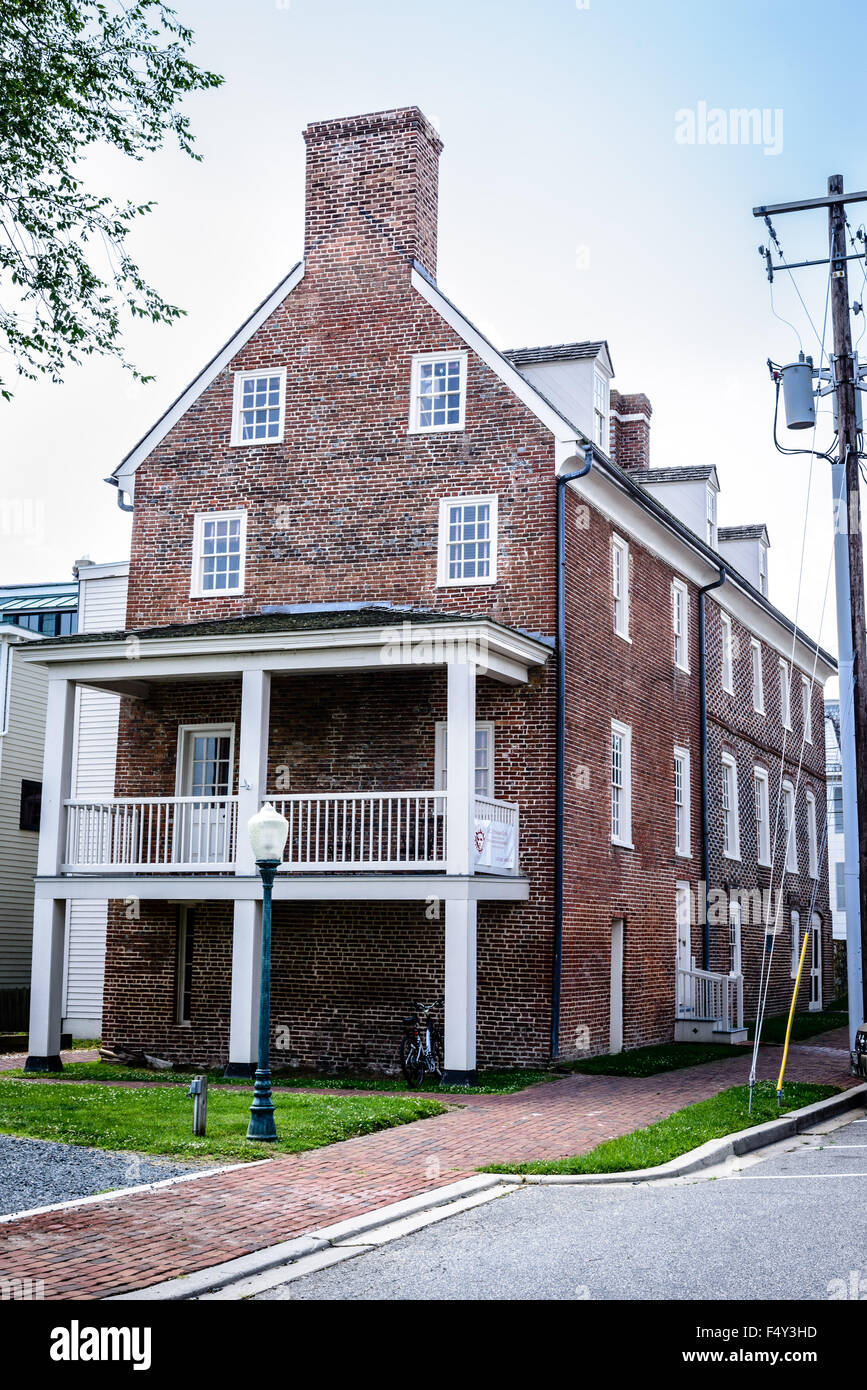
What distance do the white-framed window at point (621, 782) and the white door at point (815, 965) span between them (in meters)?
14.5

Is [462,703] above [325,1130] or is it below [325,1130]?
above

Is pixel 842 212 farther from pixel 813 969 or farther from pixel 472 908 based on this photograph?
pixel 813 969

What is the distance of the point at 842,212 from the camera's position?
64.0 ft

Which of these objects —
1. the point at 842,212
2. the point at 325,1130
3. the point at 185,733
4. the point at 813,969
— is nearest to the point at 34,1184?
the point at 325,1130

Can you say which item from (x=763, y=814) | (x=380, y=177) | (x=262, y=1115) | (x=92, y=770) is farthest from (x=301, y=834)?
(x=763, y=814)

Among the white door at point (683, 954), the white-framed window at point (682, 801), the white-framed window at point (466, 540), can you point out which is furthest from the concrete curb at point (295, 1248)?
the white-framed window at point (682, 801)

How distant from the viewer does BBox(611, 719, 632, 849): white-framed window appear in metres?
22.3

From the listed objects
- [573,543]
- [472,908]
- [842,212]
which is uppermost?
[842,212]

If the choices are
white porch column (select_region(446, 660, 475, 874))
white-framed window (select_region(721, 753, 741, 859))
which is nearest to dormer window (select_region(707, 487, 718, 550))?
white-framed window (select_region(721, 753, 741, 859))

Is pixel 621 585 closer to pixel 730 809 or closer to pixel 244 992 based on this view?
pixel 730 809

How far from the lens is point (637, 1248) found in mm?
8305
